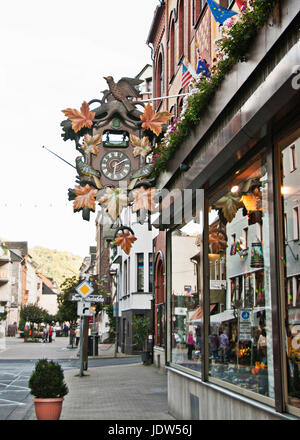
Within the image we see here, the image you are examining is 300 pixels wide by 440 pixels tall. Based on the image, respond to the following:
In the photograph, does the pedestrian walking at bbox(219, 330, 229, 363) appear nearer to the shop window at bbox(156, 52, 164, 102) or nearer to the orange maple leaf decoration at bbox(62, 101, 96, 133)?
the orange maple leaf decoration at bbox(62, 101, 96, 133)

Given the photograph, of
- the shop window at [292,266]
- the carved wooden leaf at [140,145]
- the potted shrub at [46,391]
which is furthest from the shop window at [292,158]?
the potted shrub at [46,391]

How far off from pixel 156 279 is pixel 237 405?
60.2ft

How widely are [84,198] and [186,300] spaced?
8.92ft

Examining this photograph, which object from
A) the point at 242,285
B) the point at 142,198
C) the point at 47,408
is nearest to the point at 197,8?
the point at 142,198

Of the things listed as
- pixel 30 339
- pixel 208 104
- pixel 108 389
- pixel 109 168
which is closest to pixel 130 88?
pixel 109 168

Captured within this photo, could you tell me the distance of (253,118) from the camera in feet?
20.9

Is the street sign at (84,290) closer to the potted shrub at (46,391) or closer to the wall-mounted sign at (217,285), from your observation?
the potted shrub at (46,391)

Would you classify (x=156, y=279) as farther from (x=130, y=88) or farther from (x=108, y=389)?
(x=130, y=88)

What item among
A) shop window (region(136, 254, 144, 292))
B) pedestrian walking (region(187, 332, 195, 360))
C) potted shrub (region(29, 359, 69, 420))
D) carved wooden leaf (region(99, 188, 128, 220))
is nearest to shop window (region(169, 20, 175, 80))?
carved wooden leaf (region(99, 188, 128, 220))

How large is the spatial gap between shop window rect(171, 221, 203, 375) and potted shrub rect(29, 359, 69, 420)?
2.32m

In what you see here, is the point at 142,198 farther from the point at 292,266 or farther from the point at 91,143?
the point at 292,266

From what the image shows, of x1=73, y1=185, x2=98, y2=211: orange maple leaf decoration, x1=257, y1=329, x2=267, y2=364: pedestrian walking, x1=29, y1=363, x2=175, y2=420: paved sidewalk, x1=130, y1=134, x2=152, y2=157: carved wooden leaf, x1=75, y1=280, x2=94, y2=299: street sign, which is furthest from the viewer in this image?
x1=75, y1=280, x2=94, y2=299: street sign

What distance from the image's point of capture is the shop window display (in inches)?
268

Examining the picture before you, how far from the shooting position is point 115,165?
10.5 m
